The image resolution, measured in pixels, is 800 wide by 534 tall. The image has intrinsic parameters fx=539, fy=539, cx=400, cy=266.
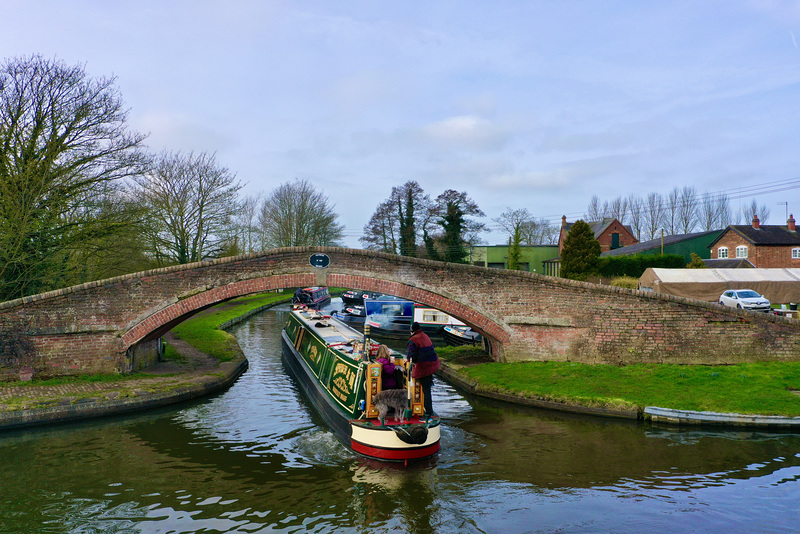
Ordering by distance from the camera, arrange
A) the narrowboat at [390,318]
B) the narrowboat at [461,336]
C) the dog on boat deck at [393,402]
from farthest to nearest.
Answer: the narrowboat at [390,318] → the narrowboat at [461,336] → the dog on boat deck at [393,402]

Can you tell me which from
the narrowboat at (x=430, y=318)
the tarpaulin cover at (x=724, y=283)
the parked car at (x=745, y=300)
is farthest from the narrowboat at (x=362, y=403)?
the tarpaulin cover at (x=724, y=283)

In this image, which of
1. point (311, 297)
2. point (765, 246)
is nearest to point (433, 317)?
point (311, 297)

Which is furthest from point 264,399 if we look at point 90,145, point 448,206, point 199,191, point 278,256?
point 448,206

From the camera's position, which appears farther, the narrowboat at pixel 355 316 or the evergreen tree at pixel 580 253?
the evergreen tree at pixel 580 253

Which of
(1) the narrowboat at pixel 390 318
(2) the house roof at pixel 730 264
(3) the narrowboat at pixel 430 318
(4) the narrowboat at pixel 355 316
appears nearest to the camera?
(3) the narrowboat at pixel 430 318

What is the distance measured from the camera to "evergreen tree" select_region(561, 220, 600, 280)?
30.1 m

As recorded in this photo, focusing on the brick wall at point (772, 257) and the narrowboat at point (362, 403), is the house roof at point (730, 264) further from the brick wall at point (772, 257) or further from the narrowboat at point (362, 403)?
the narrowboat at point (362, 403)

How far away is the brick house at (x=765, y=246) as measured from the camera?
31078mm

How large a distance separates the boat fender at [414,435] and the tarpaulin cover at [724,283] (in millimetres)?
18303

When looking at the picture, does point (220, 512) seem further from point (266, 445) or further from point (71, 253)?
point (71, 253)

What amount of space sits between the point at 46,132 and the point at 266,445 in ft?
40.7

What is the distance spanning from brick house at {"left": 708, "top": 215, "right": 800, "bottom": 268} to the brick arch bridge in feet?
72.9

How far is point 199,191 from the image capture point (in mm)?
26625

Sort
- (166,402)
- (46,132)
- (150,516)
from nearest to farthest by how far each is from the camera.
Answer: (150,516) < (166,402) < (46,132)
